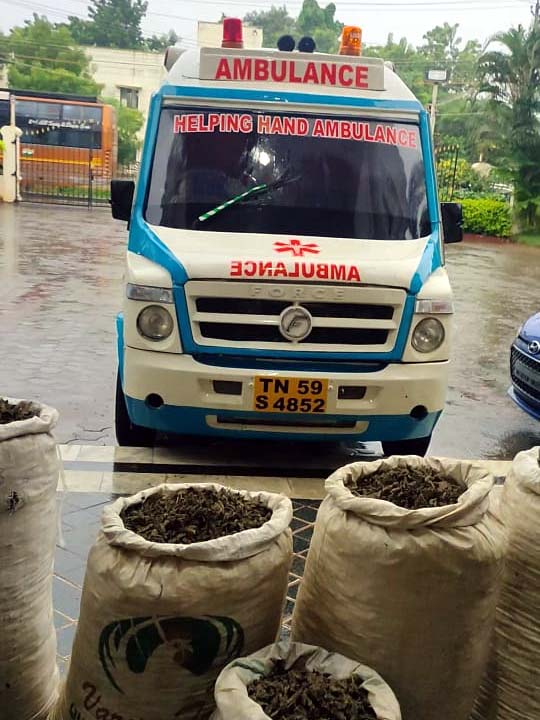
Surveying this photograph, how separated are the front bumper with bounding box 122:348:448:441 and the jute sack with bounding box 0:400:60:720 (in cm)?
233

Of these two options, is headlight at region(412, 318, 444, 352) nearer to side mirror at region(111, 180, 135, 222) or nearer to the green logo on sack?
side mirror at region(111, 180, 135, 222)

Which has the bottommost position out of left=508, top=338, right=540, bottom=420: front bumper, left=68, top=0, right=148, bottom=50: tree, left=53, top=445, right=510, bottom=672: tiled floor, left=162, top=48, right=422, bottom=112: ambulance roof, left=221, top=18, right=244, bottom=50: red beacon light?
left=53, top=445, right=510, bottom=672: tiled floor

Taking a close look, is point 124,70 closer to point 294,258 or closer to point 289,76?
point 289,76

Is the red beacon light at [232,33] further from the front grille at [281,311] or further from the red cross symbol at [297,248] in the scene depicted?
the front grille at [281,311]

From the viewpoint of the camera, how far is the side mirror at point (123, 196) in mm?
5730

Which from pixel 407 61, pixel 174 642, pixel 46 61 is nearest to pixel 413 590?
pixel 174 642

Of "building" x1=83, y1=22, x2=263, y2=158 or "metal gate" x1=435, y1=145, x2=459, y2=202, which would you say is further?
"building" x1=83, y1=22, x2=263, y2=158

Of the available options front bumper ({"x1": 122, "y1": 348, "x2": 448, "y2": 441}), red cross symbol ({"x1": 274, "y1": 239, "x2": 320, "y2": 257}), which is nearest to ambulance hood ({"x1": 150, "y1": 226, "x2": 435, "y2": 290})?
red cross symbol ({"x1": 274, "y1": 239, "x2": 320, "y2": 257})

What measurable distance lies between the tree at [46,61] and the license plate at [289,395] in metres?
55.9

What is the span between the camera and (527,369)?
6410 mm

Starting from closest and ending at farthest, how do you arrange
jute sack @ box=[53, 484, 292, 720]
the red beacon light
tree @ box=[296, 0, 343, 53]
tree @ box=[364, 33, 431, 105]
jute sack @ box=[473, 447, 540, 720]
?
1. jute sack @ box=[53, 484, 292, 720]
2. jute sack @ box=[473, 447, 540, 720]
3. the red beacon light
4. tree @ box=[364, 33, 431, 105]
5. tree @ box=[296, 0, 343, 53]

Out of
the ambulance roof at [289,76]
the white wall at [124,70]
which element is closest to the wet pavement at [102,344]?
the ambulance roof at [289,76]

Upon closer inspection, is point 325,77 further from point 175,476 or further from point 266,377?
point 175,476

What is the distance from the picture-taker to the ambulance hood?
4805mm
